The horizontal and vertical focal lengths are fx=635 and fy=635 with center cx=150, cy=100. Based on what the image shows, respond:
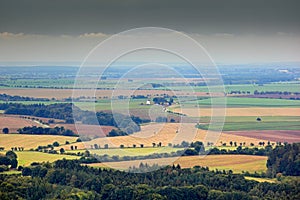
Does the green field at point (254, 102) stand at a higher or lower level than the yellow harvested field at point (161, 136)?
higher

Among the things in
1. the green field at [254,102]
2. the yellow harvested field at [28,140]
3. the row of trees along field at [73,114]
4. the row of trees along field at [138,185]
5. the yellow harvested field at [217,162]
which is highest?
the green field at [254,102]

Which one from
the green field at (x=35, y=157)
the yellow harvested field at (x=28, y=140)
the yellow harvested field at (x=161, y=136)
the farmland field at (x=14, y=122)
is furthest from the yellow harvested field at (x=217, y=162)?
the farmland field at (x=14, y=122)

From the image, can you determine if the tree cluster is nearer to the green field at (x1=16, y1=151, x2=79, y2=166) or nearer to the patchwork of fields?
the patchwork of fields

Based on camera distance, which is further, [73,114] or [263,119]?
[263,119]

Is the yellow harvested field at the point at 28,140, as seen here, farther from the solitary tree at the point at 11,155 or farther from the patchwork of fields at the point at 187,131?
the solitary tree at the point at 11,155

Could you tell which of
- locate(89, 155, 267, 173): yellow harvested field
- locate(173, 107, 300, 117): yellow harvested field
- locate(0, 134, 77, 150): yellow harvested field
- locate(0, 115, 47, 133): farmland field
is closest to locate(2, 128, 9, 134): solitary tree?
locate(0, 115, 47, 133): farmland field

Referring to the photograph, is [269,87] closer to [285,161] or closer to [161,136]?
[285,161]

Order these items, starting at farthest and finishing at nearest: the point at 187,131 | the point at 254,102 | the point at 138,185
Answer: the point at 254,102 → the point at 187,131 → the point at 138,185

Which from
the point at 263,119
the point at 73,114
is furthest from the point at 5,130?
the point at 263,119

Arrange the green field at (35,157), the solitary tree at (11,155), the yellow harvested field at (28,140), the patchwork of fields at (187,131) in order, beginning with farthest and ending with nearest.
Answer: the yellow harvested field at (28,140) < the solitary tree at (11,155) < the green field at (35,157) < the patchwork of fields at (187,131)
